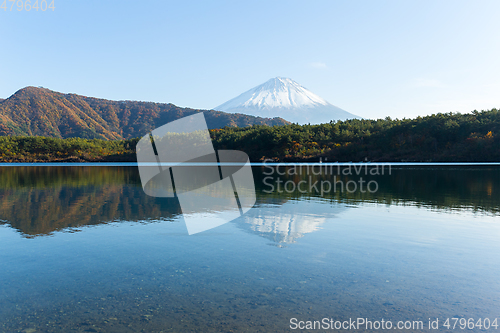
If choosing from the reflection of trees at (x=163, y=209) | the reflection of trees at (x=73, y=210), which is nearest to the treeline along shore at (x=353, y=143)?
the reflection of trees at (x=163, y=209)

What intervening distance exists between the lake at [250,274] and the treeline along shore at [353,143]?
7731cm

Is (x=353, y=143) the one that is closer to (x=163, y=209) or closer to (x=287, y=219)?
(x=163, y=209)

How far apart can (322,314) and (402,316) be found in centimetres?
103

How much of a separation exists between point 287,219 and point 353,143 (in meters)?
83.1

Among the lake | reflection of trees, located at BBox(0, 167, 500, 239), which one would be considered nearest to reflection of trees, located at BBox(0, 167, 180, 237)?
reflection of trees, located at BBox(0, 167, 500, 239)

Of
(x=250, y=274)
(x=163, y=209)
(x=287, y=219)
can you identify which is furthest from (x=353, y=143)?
(x=250, y=274)

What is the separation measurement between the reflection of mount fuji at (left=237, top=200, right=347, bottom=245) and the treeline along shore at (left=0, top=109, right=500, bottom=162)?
7552 centimetres

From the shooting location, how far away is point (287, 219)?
36.7ft

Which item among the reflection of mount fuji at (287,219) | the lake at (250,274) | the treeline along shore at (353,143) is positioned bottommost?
the lake at (250,274)

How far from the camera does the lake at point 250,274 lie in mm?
4465

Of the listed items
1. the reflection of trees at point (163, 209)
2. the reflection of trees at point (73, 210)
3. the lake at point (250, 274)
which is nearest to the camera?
the lake at point (250, 274)

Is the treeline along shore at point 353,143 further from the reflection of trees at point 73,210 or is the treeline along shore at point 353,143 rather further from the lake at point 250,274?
the lake at point 250,274

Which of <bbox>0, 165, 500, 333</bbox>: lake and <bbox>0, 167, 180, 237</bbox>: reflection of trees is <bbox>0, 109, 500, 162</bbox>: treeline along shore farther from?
Result: <bbox>0, 165, 500, 333</bbox>: lake

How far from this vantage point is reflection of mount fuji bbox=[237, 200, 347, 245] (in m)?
9.27
